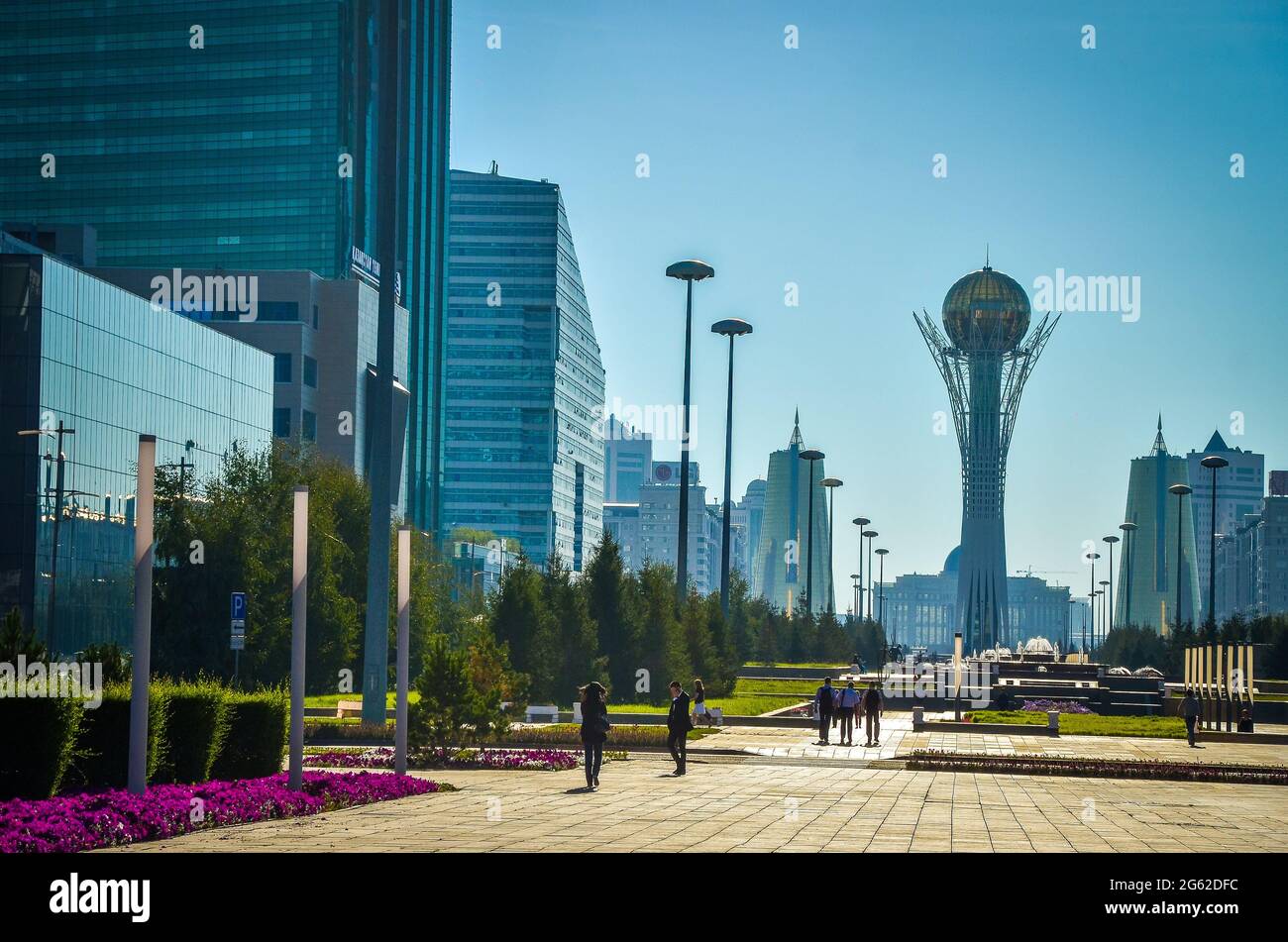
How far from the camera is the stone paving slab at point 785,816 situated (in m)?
17.2

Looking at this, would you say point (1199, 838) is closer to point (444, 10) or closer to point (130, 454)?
point (130, 454)

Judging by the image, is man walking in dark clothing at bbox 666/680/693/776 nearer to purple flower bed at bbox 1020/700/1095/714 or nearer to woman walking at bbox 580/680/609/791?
woman walking at bbox 580/680/609/791

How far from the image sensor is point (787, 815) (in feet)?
69.8

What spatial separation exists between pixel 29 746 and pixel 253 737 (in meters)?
5.48

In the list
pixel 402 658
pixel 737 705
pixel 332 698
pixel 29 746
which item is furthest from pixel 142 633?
pixel 332 698

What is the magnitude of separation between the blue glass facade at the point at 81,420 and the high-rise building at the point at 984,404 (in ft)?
287

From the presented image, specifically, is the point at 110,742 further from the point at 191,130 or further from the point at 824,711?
the point at 191,130

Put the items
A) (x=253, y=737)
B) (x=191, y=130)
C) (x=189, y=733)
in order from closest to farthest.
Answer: (x=189, y=733) < (x=253, y=737) < (x=191, y=130)

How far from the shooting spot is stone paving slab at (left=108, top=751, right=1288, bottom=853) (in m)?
17.2

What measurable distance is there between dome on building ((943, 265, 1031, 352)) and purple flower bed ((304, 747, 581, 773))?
129315 mm

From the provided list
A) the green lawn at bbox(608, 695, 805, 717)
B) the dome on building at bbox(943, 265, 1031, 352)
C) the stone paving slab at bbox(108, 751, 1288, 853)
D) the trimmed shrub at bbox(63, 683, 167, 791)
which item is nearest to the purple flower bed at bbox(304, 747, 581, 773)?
the stone paving slab at bbox(108, 751, 1288, 853)

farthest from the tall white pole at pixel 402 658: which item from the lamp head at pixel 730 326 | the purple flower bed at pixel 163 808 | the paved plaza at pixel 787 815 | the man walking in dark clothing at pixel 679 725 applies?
the lamp head at pixel 730 326
